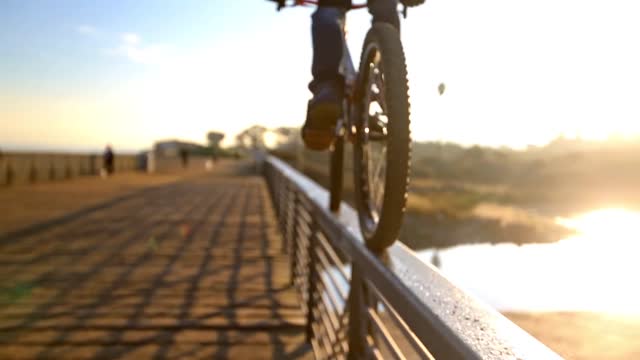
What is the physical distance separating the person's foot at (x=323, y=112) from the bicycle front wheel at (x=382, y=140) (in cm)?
20

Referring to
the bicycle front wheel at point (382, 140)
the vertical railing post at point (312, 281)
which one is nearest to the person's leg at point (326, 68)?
the bicycle front wheel at point (382, 140)

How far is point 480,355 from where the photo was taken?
3.21ft

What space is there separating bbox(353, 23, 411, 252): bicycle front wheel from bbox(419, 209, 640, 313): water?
11385 millimetres

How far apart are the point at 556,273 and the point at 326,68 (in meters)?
25.8

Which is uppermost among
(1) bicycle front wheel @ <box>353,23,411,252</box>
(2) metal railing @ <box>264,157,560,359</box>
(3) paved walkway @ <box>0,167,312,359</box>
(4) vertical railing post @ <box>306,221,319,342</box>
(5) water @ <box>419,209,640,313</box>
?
(1) bicycle front wheel @ <box>353,23,411,252</box>

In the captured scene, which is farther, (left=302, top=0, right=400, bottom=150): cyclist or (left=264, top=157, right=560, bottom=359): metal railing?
(left=302, top=0, right=400, bottom=150): cyclist

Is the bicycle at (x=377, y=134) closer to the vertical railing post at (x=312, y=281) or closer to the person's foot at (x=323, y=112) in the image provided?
the person's foot at (x=323, y=112)

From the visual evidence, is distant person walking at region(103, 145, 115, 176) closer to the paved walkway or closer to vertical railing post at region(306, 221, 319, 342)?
the paved walkway

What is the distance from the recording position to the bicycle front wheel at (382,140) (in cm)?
210

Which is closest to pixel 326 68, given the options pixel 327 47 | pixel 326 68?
pixel 326 68

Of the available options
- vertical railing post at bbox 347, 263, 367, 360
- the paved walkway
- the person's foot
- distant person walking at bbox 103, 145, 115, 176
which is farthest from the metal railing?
distant person walking at bbox 103, 145, 115, 176

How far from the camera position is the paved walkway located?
3746mm

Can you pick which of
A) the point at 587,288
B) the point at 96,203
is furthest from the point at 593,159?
the point at 96,203

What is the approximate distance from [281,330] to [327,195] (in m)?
0.95
